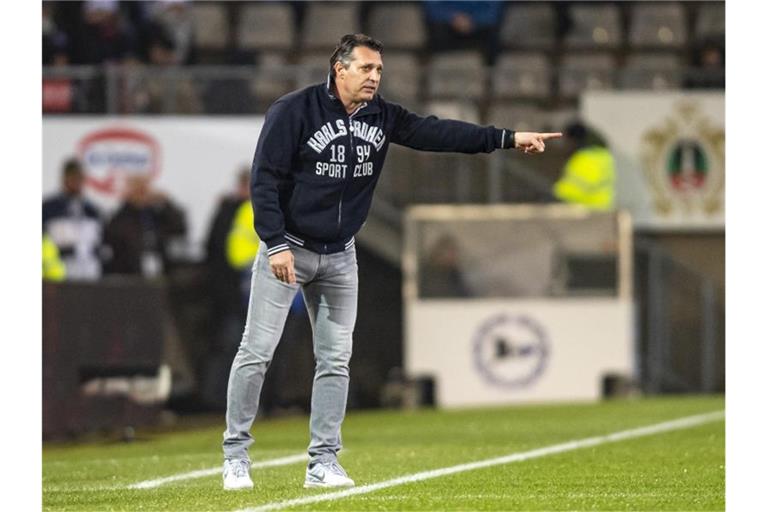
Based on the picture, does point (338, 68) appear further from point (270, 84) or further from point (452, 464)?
point (270, 84)

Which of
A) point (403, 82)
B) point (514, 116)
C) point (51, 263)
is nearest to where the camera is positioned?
point (51, 263)

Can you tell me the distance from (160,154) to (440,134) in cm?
1138

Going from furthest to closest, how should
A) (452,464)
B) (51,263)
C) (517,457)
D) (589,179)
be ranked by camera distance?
(589,179)
(51,263)
(517,457)
(452,464)

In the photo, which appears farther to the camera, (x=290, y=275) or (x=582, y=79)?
(x=582, y=79)

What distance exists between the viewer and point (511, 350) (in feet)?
61.1

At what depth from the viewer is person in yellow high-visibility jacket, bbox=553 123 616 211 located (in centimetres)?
1967

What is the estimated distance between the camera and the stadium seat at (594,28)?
2206 cm

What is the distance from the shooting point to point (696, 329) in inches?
802

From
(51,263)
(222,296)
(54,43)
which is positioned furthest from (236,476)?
(54,43)

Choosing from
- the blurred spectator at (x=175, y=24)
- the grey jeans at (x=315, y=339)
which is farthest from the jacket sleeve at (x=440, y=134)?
the blurred spectator at (x=175, y=24)

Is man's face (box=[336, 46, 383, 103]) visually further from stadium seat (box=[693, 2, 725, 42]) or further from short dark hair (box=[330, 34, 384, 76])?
stadium seat (box=[693, 2, 725, 42])
